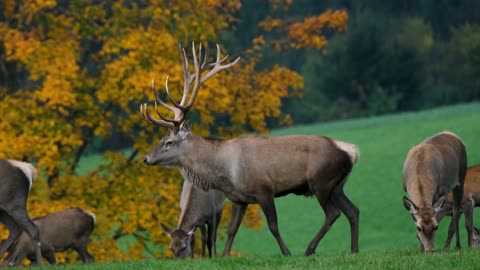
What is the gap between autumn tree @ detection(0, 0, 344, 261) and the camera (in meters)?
18.8

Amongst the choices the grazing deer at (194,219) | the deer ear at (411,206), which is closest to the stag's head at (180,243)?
the grazing deer at (194,219)

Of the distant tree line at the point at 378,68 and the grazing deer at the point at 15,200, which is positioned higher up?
the grazing deer at the point at 15,200

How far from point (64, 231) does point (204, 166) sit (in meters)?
3.95

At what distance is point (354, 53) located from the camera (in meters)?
71.8

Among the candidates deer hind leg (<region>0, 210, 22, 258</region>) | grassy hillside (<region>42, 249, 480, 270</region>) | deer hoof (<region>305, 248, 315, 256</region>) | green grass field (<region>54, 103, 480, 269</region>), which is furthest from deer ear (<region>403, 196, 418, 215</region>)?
deer hind leg (<region>0, 210, 22, 258</region>)

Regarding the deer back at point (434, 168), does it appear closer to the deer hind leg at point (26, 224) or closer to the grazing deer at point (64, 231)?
the deer hind leg at point (26, 224)

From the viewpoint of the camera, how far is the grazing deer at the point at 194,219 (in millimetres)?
14859

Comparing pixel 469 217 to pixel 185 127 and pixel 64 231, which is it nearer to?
pixel 185 127

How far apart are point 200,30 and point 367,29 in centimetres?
5306

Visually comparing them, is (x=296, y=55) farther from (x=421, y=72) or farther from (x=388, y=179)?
(x=388, y=179)

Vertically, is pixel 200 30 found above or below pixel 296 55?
above

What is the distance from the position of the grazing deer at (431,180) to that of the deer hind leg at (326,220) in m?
0.97

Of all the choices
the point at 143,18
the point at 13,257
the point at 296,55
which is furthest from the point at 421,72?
the point at 13,257

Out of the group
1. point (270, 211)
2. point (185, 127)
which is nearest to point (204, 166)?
point (185, 127)
